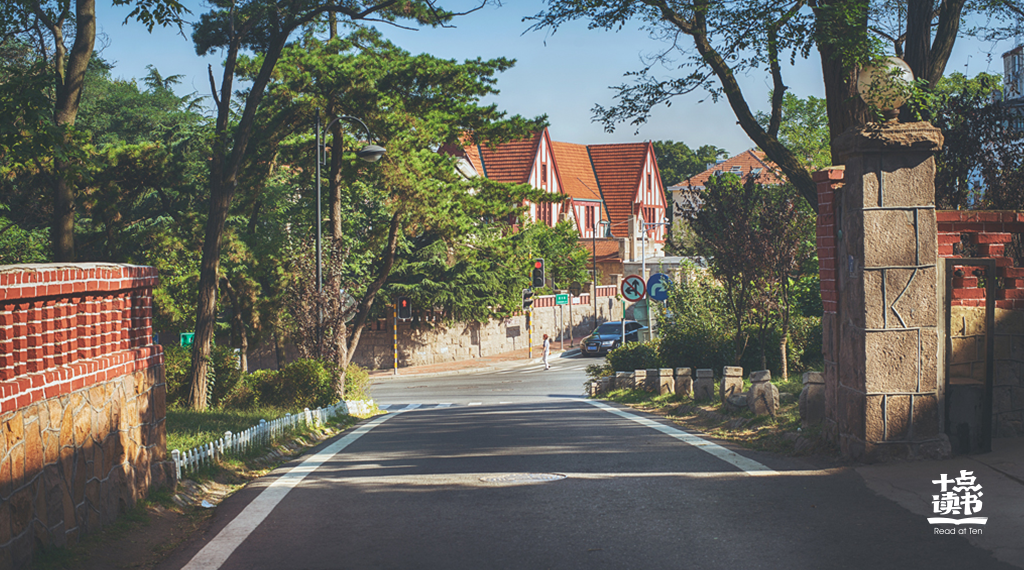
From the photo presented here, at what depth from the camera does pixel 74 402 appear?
19.3 feet

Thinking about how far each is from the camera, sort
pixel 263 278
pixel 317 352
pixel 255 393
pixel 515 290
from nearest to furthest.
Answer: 1. pixel 255 393
2. pixel 317 352
3. pixel 263 278
4. pixel 515 290

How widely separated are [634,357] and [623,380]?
1.84 metres

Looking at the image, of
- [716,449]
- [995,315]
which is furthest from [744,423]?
[995,315]

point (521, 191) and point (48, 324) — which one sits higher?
point (521, 191)

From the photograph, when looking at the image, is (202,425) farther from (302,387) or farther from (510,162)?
(510,162)

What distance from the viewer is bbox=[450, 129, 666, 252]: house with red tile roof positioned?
70312 mm

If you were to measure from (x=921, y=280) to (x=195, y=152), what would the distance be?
29.2 meters

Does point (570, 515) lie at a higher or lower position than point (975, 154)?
lower

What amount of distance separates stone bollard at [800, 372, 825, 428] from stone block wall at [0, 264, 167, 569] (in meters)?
5.95

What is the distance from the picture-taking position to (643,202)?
83.3m

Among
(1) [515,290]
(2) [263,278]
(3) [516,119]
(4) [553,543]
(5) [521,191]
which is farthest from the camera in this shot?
(1) [515,290]

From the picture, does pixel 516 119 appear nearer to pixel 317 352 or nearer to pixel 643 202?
pixel 317 352

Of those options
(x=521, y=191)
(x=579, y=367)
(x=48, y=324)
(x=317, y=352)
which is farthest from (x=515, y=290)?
(x=48, y=324)

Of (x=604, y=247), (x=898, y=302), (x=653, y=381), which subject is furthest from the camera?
(x=604, y=247)
